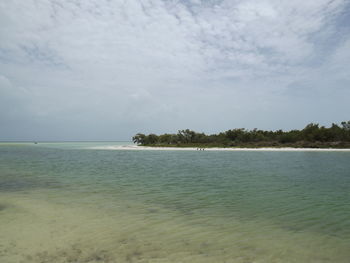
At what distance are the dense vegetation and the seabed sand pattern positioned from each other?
89.5m

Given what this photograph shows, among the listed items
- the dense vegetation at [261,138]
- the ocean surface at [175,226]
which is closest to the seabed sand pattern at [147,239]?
the ocean surface at [175,226]

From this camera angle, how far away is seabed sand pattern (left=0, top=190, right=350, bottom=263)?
6.18 m

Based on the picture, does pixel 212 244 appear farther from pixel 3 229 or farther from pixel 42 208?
pixel 42 208

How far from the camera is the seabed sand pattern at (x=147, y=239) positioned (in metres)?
6.18

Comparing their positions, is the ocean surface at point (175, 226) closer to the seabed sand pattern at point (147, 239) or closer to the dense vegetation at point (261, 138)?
the seabed sand pattern at point (147, 239)

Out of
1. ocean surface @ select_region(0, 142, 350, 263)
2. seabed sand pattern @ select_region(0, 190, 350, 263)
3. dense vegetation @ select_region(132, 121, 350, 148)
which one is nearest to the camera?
seabed sand pattern @ select_region(0, 190, 350, 263)

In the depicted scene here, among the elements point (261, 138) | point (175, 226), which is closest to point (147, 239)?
point (175, 226)

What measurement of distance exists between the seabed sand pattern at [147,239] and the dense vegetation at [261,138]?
8947 centimetres

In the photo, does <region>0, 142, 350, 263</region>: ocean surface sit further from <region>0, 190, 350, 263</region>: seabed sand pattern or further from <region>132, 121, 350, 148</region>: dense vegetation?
<region>132, 121, 350, 148</region>: dense vegetation

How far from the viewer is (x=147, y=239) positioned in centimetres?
730

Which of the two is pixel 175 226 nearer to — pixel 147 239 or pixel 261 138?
pixel 147 239

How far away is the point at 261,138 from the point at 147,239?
4004 inches

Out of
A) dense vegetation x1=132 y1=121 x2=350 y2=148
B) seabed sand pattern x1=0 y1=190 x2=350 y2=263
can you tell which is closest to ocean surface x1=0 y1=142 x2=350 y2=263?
seabed sand pattern x1=0 y1=190 x2=350 y2=263

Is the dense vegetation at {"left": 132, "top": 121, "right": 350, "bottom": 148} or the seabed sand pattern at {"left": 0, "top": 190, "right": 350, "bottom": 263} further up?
the dense vegetation at {"left": 132, "top": 121, "right": 350, "bottom": 148}
